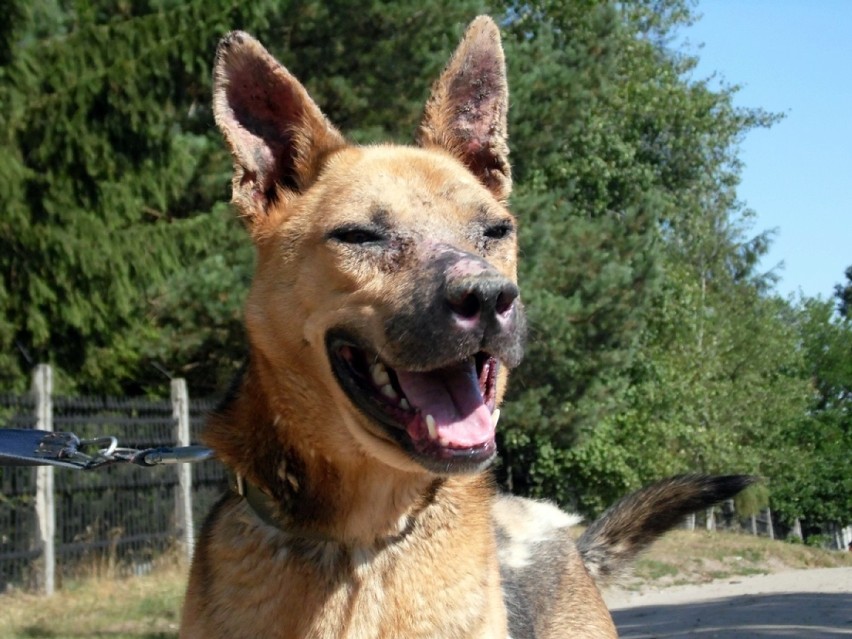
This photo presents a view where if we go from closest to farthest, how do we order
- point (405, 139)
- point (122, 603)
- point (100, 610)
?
1. point (100, 610)
2. point (122, 603)
3. point (405, 139)

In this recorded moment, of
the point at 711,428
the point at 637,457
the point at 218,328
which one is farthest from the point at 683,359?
the point at 218,328

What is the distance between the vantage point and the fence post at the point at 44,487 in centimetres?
1139

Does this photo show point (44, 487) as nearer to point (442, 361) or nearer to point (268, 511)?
point (268, 511)

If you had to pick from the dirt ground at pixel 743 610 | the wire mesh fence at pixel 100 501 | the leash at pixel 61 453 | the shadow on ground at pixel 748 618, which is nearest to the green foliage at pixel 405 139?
the wire mesh fence at pixel 100 501

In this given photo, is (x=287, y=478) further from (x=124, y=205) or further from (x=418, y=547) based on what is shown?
(x=124, y=205)

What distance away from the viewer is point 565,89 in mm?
19688

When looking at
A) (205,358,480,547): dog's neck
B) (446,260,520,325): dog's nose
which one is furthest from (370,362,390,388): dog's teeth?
(446,260,520,325): dog's nose

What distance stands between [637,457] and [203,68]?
20699 mm

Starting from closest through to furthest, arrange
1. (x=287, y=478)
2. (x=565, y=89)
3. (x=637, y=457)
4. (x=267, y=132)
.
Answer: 1. (x=287, y=478)
2. (x=267, y=132)
3. (x=565, y=89)
4. (x=637, y=457)

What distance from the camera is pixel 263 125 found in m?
3.81

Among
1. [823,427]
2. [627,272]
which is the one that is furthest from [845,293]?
[627,272]

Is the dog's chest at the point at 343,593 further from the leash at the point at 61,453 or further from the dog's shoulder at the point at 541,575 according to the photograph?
the leash at the point at 61,453

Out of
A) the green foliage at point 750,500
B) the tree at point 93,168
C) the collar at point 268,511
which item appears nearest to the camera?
the collar at point 268,511

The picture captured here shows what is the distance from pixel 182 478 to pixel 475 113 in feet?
32.4
